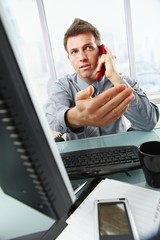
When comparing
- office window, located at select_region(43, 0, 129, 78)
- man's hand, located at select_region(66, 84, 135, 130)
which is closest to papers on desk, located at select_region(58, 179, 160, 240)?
man's hand, located at select_region(66, 84, 135, 130)

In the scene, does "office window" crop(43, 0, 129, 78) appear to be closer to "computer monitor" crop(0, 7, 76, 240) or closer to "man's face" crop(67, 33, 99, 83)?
"man's face" crop(67, 33, 99, 83)

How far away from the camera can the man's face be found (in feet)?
4.00

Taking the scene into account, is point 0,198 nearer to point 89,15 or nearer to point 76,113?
point 76,113

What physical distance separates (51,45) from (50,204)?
7.92 feet

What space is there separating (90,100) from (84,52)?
2.01ft

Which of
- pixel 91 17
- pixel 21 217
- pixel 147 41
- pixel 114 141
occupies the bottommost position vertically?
pixel 147 41

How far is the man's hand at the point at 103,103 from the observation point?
0.67 metres

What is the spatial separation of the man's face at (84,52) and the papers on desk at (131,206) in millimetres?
727

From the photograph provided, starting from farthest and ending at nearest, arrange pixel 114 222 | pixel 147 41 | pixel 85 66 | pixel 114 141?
pixel 147 41
pixel 85 66
pixel 114 141
pixel 114 222

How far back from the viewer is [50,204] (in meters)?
0.25

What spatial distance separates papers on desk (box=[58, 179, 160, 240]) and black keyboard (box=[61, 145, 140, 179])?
0.15 ft

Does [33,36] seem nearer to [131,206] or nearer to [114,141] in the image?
[114,141]

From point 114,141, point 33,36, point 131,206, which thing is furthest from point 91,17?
point 131,206

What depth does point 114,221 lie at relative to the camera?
0.50 metres
